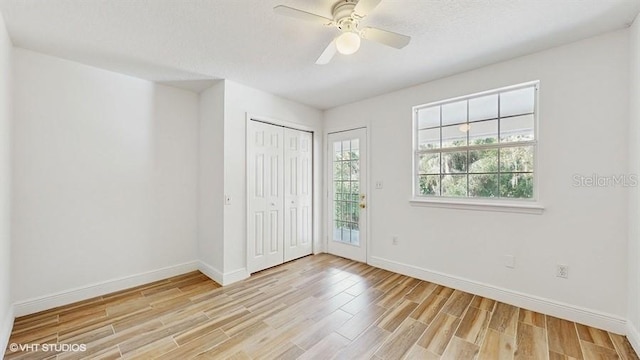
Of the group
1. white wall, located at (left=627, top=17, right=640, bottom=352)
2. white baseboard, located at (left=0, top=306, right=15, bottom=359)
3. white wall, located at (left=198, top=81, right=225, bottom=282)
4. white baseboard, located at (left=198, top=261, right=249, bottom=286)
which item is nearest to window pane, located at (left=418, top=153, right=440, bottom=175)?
white wall, located at (left=627, top=17, right=640, bottom=352)

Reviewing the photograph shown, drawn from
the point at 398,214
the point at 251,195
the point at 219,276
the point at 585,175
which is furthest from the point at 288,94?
the point at 585,175

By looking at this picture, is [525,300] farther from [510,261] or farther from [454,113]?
[454,113]

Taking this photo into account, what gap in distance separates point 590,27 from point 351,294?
10.5 ft

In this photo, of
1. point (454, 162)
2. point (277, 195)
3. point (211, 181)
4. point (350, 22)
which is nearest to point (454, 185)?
point (454, 162)

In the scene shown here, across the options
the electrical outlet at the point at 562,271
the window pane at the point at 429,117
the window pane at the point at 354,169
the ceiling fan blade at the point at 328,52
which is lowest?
the electrical outlet at the point at 562,271

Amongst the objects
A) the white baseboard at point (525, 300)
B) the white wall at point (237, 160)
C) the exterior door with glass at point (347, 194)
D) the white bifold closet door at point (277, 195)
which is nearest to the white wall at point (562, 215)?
the white baseboard at point (525, 300)

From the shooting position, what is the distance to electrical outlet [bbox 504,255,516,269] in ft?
8.51

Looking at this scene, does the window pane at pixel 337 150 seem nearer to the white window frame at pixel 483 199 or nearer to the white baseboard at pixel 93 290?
the white window frame at pixel 483 199

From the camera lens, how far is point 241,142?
329cm

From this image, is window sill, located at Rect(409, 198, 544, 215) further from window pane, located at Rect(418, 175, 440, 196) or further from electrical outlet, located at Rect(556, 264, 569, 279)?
electrical outlet, located at Rect(556, 264, 569, 279)

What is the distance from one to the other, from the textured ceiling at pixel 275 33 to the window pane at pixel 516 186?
1.21m

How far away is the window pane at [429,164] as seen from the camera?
323cm

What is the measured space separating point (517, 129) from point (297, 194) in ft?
9.42

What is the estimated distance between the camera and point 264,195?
3594mm
